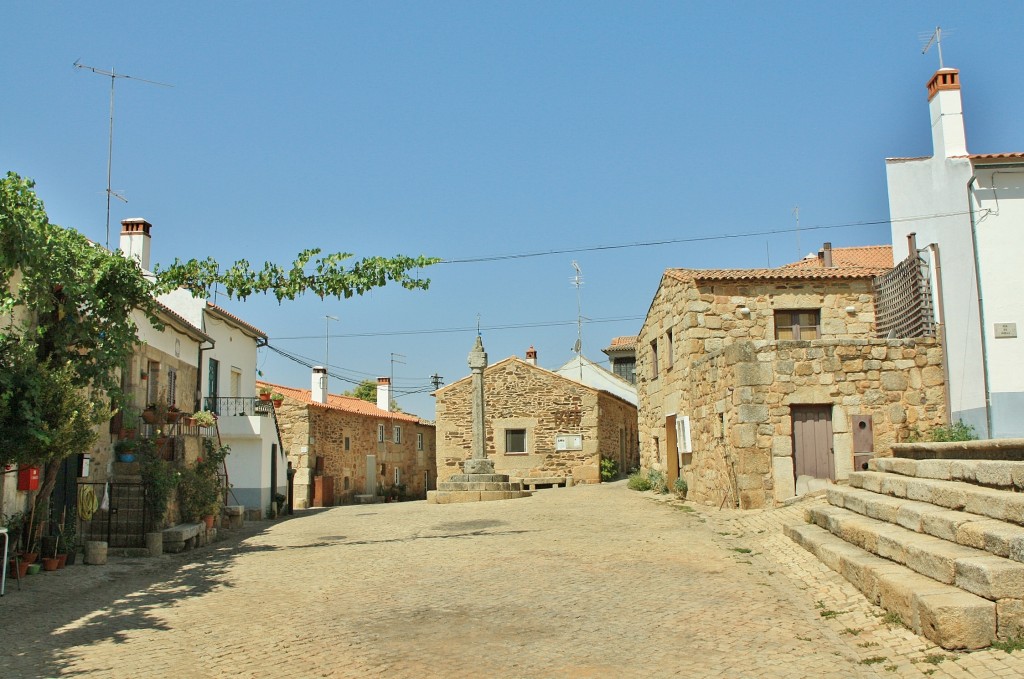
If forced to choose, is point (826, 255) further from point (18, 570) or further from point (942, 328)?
point (18, 570)

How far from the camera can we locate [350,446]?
31000mm

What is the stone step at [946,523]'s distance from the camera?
632 centimetres

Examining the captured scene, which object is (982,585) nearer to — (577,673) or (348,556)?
(577,673)

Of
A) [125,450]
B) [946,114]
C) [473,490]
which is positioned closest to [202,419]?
[125,450]

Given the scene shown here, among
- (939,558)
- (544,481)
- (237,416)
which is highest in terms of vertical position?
(237,416)

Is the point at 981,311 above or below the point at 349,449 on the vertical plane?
above

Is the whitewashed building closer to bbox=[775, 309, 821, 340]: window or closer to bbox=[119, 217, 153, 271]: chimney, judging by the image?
bbox=[775, 309, 821, 340]: window

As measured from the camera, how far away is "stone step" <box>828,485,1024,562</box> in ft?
20.7

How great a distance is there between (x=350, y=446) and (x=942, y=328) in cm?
2137

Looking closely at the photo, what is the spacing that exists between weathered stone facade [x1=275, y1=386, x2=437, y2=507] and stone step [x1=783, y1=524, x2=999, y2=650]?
2125 cm

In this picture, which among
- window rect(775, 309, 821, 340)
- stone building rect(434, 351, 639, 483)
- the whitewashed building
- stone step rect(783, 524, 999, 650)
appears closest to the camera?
stone step rect(783, 524, 999, 650)

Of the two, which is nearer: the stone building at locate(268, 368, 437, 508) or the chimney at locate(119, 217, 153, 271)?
the chimney at locate(119, 217, 153, 271)

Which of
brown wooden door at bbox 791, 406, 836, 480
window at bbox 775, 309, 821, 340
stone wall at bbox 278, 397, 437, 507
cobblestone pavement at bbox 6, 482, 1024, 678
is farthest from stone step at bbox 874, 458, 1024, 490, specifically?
stone wall at bbox 278, 397, 437, 507

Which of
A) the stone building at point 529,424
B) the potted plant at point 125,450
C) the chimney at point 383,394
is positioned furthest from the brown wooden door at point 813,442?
the chimney at point 383,394
